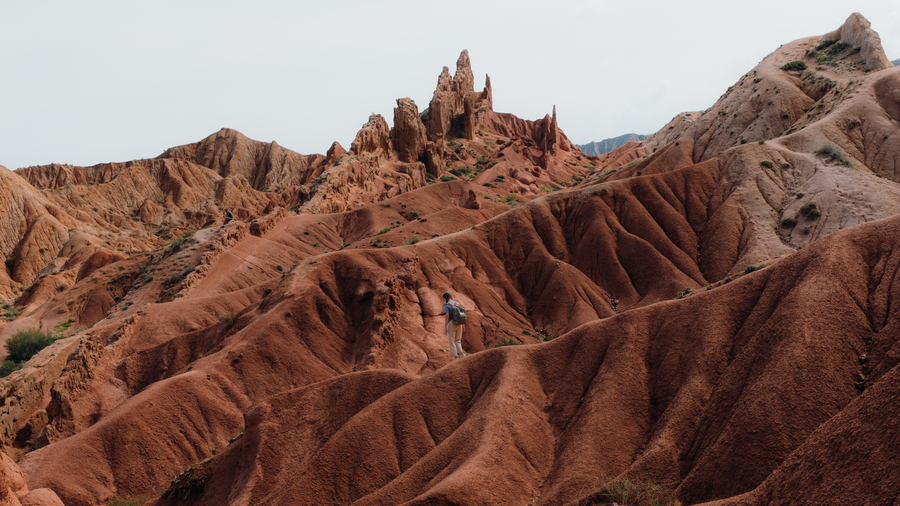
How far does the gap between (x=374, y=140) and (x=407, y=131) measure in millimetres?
7608

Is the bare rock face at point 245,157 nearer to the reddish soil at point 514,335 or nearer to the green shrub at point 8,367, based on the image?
the reddish soil at point 514,335

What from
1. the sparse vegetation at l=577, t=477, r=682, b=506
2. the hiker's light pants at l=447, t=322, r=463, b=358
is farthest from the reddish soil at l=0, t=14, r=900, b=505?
the hiker's light pants at l=447, t=322, r=463, b=358

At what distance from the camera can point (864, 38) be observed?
7119cm

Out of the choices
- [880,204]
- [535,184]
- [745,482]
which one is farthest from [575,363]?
[535,184]

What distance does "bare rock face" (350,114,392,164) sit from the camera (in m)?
95.1

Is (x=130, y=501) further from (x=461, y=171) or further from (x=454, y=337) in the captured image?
(x=461, y=171)

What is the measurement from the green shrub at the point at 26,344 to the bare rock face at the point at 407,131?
61748mm

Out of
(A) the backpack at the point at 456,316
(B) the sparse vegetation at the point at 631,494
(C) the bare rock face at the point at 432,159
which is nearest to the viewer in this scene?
(B) the sparse vegetation at the point at 631,494

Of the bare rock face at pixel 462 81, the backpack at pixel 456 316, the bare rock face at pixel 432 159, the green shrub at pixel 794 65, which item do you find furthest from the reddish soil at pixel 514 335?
the bare rock face at pixel 462 81

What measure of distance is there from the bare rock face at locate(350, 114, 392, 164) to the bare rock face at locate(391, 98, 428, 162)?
2427mm

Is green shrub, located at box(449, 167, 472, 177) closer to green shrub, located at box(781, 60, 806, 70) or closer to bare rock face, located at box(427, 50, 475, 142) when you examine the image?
bare rock face, located at box(427, 50, 475, 142)

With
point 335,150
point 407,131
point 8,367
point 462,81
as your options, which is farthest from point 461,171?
point 8,367

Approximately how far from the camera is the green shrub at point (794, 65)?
247 feet

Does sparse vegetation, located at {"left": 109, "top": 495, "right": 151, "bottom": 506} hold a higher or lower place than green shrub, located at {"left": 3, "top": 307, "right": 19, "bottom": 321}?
lower
